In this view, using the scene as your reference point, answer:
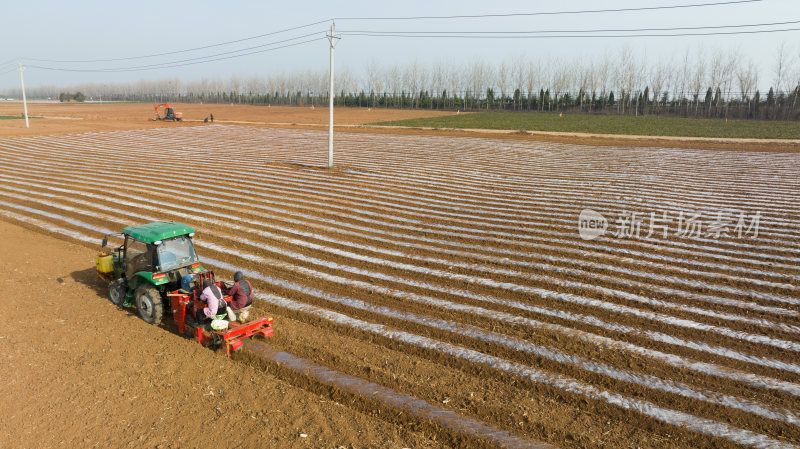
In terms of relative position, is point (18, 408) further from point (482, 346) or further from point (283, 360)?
point (482, 346)

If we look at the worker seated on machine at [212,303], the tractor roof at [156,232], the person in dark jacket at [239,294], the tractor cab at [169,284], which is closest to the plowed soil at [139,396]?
the tractor cab at [169,284]

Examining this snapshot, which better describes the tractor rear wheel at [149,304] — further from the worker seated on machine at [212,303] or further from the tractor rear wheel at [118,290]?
the worker seated on machine at [212,303]

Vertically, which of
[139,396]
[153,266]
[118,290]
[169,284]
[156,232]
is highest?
[156,232]

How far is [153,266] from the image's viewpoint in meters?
7.86

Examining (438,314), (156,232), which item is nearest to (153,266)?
(156,232)

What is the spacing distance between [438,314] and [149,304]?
460 cm

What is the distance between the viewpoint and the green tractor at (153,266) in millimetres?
7785

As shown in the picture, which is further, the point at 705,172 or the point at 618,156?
the point at 618,156

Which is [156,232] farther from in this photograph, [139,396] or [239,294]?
[139,396]

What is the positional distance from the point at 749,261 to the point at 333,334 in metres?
9.71

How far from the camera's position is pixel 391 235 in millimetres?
13070

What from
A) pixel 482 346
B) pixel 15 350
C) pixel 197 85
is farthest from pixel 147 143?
pixel 197 85

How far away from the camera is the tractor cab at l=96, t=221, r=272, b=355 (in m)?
7.29

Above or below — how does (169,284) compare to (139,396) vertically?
above
